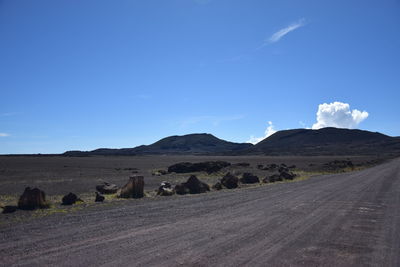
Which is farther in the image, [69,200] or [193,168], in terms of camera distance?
[193,168]

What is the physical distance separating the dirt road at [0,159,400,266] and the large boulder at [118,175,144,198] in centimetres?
558

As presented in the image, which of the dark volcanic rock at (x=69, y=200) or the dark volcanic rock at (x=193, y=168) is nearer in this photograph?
the dark volcanic rock at (x=69, y=200)

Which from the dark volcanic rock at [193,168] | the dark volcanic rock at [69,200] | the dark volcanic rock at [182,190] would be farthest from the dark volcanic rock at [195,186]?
the dark volcanic rock at [193,168]

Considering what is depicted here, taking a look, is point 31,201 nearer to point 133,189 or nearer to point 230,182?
point 133,189

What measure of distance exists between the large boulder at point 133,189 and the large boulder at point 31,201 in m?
5.08

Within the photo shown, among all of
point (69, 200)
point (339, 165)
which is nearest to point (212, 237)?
point (69, 200)

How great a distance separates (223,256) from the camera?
7.51 m

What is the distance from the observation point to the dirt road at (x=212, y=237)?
7.30 m

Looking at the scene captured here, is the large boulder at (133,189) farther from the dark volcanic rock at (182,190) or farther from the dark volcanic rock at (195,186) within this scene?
the dark volcanic rock at (195,186)

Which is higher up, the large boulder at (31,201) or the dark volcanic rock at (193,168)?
the dark volcanic rock at (193,168)

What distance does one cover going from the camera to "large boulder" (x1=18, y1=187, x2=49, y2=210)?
15.2 meters

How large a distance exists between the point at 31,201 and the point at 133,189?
6.19 metres

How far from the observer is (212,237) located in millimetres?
9273

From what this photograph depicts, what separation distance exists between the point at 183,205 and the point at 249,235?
7.08 metres
